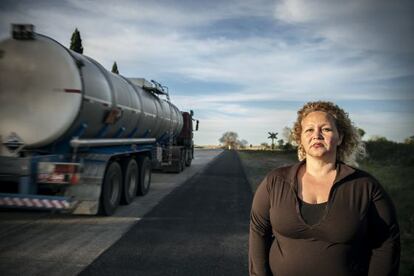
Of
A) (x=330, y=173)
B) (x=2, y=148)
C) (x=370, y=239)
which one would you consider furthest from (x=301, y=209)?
(x=2, y=148)

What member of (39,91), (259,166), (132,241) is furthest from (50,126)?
(259,166)

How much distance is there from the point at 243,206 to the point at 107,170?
12.4ft

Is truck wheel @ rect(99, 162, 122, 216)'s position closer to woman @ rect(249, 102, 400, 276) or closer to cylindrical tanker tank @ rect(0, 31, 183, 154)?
cylindrical tanker tank @ rect(0, 31, 183, 154)

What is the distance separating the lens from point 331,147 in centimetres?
240

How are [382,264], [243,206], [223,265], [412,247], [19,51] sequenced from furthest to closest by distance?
[243,206] → [19,51] → [412,247] → [223,265] → [382,264]

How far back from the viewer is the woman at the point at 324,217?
2201 mm

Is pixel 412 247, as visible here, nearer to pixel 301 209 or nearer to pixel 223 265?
pixel 223 265

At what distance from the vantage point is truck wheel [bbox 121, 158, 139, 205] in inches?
380

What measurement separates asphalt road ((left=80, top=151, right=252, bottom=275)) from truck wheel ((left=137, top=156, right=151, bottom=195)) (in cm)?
113

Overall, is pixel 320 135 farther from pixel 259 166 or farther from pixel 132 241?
pixel 259 166

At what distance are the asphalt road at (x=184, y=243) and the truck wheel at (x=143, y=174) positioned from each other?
1.13 meters

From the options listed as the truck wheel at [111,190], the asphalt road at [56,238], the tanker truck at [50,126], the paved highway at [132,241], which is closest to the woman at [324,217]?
the paved highway at [132,241]

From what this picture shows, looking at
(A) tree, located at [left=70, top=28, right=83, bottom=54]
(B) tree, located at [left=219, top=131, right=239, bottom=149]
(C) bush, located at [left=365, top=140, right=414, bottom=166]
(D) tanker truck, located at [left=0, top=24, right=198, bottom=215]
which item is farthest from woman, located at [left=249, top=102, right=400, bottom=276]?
(B) tree, located at [left=219, top=131, right=239, bottom=149]

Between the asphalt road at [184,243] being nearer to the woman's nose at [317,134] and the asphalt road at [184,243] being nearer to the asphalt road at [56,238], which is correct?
the asphalt road at [56,238]
